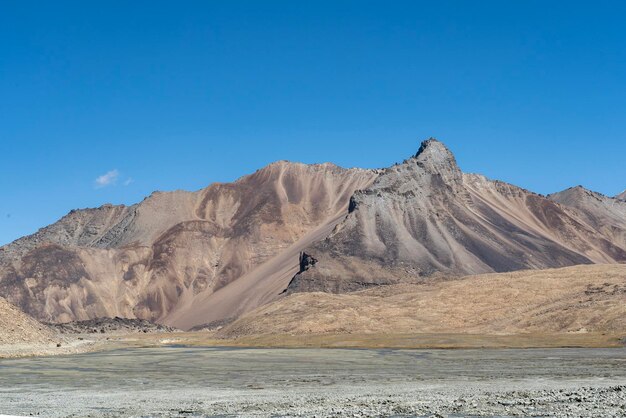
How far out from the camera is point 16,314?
8100 centimetres

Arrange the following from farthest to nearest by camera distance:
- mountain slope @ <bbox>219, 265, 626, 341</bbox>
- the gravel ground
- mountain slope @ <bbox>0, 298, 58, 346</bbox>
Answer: mountain slope @ <bbox>219, 265, 626, 341</bbox>
mountain slope @ <bbox>0, 298, 58, 346</bbox>
the gravel ground

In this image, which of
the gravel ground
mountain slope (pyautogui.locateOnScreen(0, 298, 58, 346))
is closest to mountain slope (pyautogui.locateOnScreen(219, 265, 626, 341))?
mountain slope (pyautogui.locateOnScreen(0, 298, 58, 346))

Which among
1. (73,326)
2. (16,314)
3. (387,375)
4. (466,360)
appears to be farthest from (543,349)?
(73,326)

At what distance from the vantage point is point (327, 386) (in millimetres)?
39219

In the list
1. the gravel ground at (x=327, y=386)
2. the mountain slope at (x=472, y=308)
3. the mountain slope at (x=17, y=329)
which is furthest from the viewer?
the mountain slope at (x=472, y=308)

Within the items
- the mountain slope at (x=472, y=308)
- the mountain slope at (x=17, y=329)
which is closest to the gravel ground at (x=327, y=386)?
the mountain slope at (x=17, y=329)

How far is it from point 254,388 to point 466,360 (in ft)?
78.5

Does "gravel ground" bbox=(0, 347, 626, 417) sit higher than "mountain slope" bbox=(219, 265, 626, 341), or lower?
lower

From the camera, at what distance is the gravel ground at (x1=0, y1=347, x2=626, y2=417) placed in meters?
28.3

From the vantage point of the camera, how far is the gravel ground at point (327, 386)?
28297 millimetres

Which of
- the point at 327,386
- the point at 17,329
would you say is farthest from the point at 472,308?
the point at 327,386

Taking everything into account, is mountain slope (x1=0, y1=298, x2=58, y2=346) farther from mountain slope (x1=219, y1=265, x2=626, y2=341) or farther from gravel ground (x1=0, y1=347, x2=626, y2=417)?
mountain slope (x1=219, y1=265, x2=626, y2=341)

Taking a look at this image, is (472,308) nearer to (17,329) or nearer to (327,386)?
(17,329)

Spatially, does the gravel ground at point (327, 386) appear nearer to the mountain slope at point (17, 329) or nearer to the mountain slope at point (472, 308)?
the mountain slope at point (17, 329)
